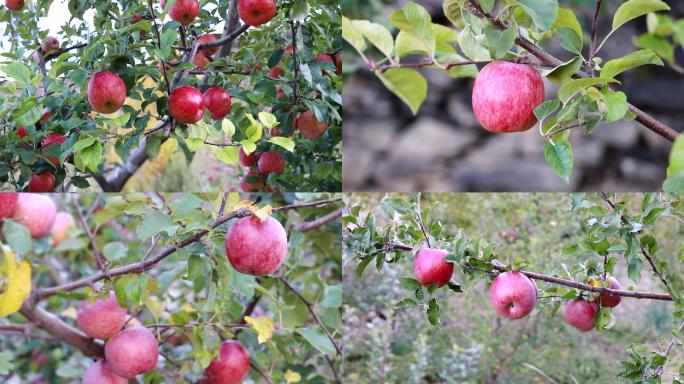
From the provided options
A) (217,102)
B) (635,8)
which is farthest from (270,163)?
(635,8)

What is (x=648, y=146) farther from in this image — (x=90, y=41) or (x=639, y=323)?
(x=90, y=41)

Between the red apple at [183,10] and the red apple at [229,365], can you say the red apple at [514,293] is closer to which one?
the red apple at [229,365]

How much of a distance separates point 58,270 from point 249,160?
737 millimetres

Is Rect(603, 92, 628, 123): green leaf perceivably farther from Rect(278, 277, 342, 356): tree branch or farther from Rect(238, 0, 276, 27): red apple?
Rect(278, 277, 342, 356): tree branch

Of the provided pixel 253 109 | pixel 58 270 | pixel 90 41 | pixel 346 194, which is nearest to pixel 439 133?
pixel 346 194

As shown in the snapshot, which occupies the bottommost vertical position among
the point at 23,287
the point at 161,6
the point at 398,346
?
the point at 398,346

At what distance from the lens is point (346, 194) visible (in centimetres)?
114

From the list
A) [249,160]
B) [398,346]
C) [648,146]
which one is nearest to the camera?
[648,146]

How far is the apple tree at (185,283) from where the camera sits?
2.92ft

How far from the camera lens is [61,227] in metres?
1.37

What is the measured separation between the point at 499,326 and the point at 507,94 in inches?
38.1

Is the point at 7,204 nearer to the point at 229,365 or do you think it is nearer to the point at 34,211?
the point at 34,211

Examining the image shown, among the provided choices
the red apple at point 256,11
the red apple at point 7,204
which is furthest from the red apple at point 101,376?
the red apple at point 256,11

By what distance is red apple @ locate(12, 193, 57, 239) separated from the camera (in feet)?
3.35
